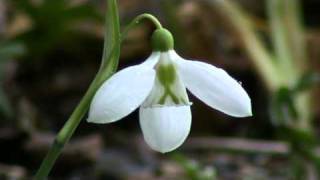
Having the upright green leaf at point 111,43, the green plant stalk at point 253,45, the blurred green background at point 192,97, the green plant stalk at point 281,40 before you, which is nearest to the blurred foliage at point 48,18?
the blurred green background at point 192,97

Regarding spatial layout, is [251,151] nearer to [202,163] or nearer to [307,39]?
[202,163]

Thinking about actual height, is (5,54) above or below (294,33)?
above

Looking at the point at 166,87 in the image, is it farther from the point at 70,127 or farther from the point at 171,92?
the point at 70,127

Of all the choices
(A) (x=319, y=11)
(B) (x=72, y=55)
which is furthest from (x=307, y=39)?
(B) (x=72, y=55)

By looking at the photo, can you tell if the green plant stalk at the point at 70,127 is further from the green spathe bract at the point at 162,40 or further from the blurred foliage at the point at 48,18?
the blurred foliage at the point at 48,18

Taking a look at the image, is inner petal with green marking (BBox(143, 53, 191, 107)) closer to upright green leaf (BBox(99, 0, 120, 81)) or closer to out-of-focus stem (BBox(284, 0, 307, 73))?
upright green leaf (BBox(99, 0, 120, 81))

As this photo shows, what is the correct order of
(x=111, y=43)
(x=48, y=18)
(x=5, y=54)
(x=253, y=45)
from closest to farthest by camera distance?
(x=111, y=43), (x=5, y=54), (x=48, y=18), (x=253, y=45)

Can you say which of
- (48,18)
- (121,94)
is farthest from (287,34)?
(121,94)
